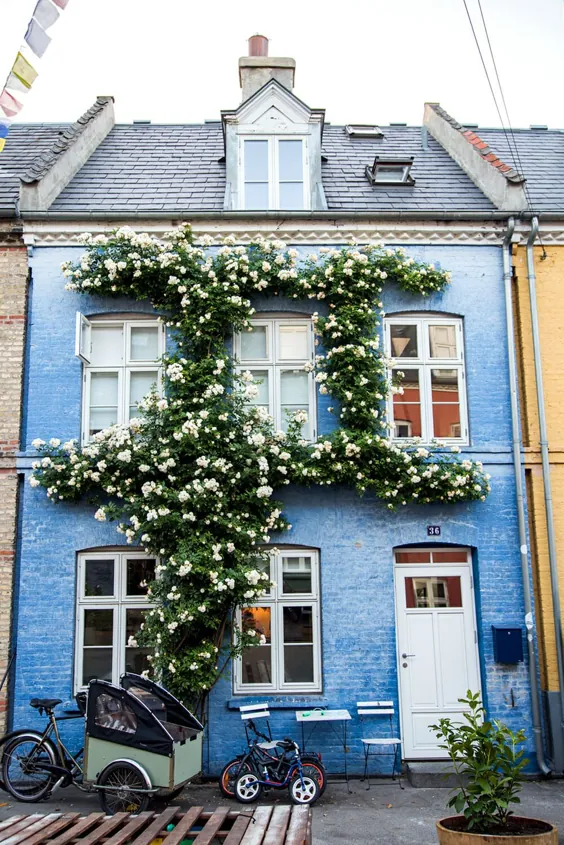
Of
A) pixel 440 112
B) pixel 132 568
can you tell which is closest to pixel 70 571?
pixel 132 568

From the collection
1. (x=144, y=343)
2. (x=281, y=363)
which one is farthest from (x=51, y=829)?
(x=144, y=343)

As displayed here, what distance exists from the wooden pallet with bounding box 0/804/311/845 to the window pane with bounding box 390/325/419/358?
24.0 feet

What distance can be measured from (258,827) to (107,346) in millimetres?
7758

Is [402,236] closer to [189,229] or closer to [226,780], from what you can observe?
[189,229]

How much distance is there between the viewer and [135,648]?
10672mm

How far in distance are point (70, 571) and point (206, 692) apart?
7.99 feet

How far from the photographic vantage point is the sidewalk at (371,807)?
26.7 ft

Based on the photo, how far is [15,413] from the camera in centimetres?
1113

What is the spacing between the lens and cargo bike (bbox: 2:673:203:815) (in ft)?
27.4

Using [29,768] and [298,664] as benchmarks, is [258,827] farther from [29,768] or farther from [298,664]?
[298,664]

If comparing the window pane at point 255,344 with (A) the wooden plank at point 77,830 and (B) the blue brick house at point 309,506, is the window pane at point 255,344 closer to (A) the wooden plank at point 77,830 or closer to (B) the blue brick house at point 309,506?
(B) the blue brick house at point 309,506

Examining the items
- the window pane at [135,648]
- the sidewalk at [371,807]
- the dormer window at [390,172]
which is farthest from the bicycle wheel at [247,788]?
the dormer window at [390,172]

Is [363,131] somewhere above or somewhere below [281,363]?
above

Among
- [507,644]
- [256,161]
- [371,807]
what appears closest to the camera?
[371,807]
